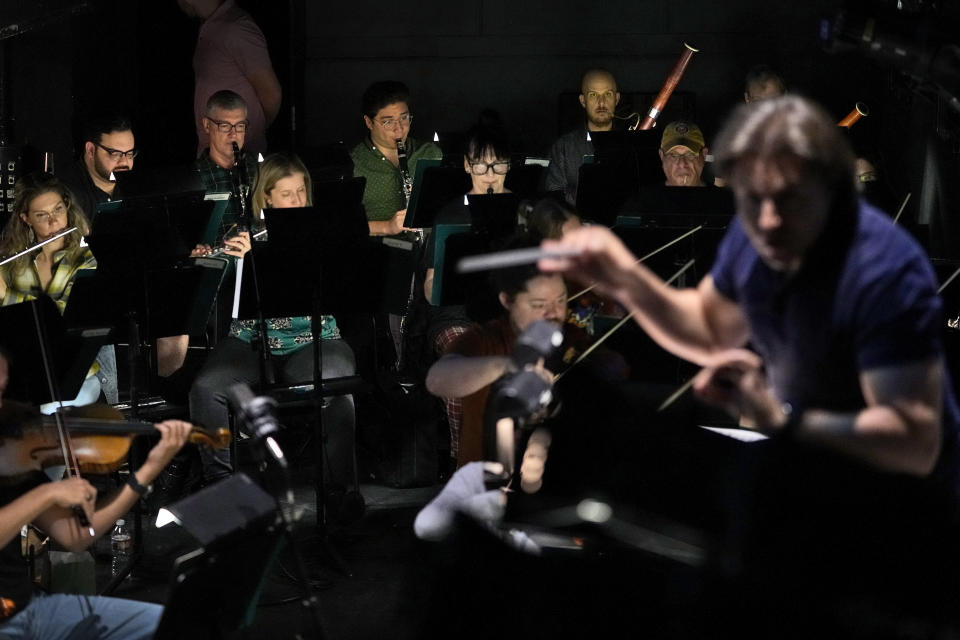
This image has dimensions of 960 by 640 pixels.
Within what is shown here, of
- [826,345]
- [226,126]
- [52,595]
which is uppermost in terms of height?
[226,126]

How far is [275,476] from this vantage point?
5348 millimetres

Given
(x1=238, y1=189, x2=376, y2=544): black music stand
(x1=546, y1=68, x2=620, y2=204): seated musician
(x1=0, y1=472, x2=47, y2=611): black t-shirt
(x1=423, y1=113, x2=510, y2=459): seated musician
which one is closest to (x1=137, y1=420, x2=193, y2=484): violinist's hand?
(x1=0, y1=472, x2=47, y2=611): black t-shirt

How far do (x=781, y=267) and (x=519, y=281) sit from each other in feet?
4.95

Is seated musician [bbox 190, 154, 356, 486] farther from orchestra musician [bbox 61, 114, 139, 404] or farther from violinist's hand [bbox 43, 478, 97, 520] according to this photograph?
violinist's hand [bbox 43, 478, 97, 520]

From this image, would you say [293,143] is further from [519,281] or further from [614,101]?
[519,281]

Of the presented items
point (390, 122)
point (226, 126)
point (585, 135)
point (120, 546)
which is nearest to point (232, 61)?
point (390, 122)

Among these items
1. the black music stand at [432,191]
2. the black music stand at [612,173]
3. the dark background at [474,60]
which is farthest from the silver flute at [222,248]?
the dark background at [474,60]

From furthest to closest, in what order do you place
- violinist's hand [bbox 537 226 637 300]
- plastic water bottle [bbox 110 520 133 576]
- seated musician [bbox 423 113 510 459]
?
seated musician [bbox 423 113 510 459] < plastic water bottle [bbox 110 520 133 576] < violinist's hand [bbox 537 226 637 300]

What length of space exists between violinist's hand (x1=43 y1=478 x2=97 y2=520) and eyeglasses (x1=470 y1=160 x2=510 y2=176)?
112 inches

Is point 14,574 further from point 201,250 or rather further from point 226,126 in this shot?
point 226,126

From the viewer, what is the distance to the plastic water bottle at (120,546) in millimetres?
4473

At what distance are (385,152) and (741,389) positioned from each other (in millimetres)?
4803

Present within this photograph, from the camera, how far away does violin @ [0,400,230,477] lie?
320 centimetres

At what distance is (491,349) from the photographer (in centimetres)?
351
